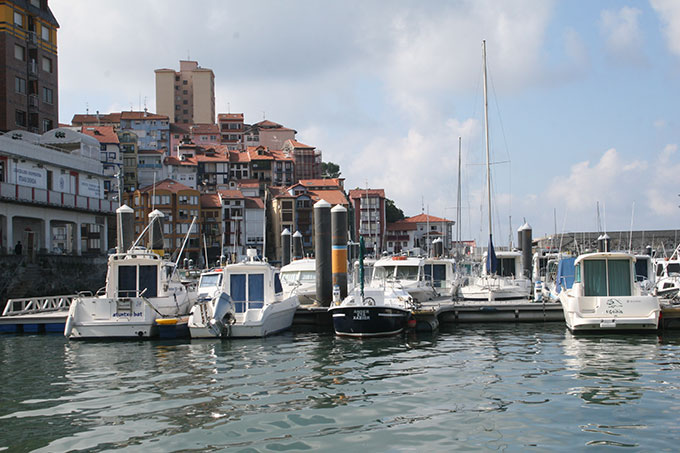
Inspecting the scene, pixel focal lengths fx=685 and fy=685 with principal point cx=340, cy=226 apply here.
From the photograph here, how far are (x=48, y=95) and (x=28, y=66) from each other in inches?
140

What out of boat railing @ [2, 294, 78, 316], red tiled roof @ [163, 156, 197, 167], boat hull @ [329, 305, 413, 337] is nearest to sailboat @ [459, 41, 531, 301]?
boat hull @ [329, 305, 413, 337]

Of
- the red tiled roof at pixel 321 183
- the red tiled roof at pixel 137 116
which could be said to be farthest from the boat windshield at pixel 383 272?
the red tiled roof at pixel 137 116

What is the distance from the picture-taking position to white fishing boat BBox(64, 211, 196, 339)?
22844 mm

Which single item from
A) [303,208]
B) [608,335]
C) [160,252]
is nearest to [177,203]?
[303,208]

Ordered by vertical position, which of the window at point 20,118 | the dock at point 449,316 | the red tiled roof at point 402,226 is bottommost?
the dock at point 449,316

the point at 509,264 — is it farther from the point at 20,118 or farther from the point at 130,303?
the point at 20,118

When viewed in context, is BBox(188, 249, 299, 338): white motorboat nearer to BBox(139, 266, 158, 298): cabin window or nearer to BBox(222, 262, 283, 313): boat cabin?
BBox(222, 262, 283, 313): boat cabin

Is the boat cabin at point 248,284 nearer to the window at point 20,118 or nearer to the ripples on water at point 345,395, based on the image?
the ripples on water at point 345,395

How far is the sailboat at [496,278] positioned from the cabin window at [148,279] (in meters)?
14.4

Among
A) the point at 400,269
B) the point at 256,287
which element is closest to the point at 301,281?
the point at 400,269

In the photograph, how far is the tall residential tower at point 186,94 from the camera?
512 ft

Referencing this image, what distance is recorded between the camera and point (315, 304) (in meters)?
27.8

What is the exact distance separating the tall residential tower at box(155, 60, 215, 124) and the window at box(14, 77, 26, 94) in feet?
307

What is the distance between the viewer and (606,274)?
75.2 feet
